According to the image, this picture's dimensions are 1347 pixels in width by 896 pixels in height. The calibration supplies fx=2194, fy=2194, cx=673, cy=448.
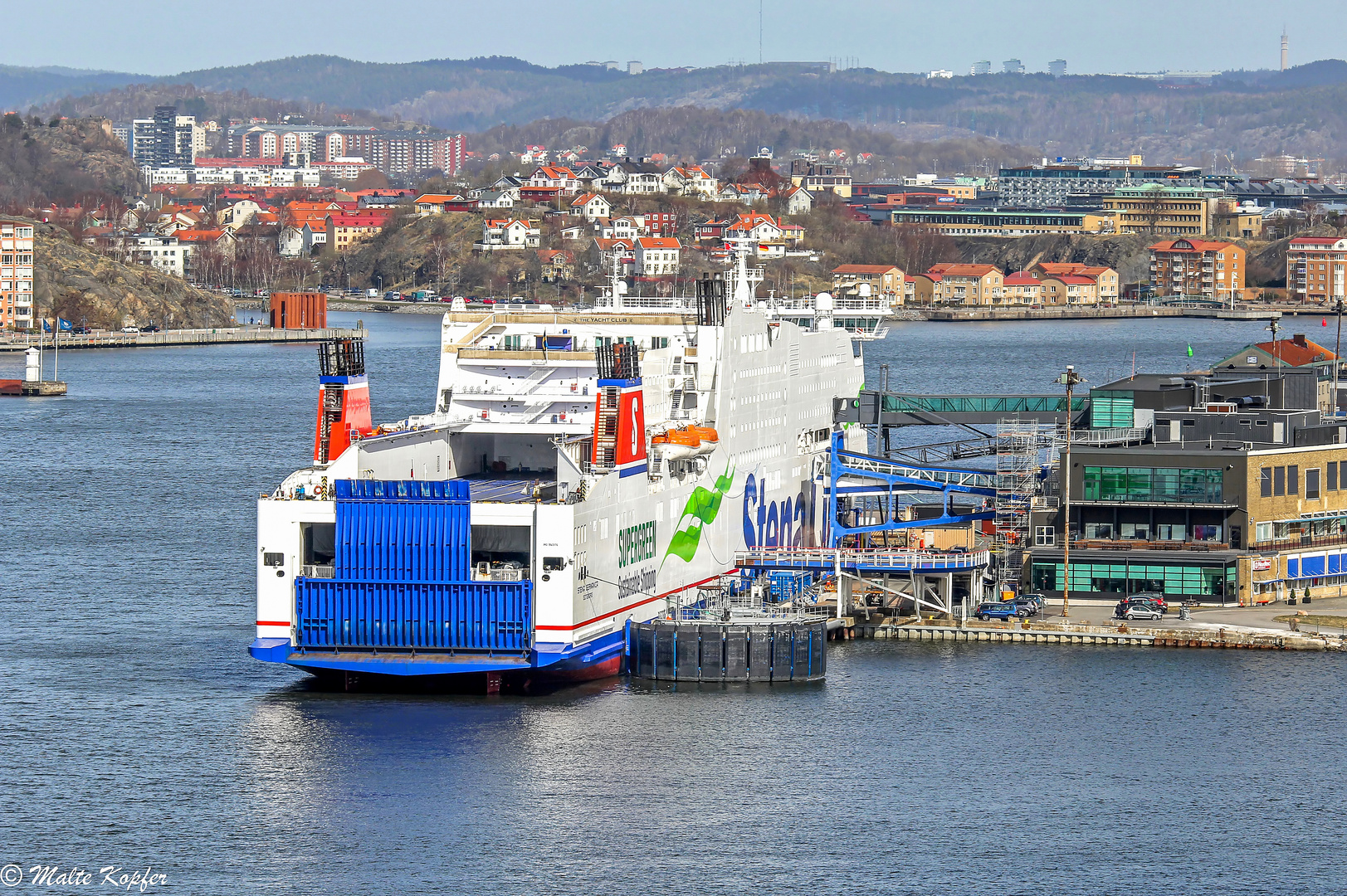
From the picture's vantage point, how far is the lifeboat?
3838cm

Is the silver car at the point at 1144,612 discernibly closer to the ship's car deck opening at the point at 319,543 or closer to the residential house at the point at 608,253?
the ship's car deck opening at the point at 319,543

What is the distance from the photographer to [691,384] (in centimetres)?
4047

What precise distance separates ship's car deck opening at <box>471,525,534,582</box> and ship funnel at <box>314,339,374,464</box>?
12.0ft

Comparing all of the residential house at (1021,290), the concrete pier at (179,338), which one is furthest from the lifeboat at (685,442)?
the residential house at (1021,290)

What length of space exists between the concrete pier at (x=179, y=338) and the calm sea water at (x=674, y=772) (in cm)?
9064

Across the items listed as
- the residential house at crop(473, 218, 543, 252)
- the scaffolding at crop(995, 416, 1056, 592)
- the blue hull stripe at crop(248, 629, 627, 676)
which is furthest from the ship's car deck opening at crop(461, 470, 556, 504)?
the residential house at crop(473, 218, 543, 252)

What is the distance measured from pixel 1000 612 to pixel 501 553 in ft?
35.0

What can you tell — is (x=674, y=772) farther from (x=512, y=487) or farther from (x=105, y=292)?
(x=105, y=292)

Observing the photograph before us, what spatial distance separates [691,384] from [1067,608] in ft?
26.9

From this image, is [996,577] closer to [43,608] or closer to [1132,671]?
[1132,671]

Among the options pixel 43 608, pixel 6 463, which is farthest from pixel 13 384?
pixel 43 608

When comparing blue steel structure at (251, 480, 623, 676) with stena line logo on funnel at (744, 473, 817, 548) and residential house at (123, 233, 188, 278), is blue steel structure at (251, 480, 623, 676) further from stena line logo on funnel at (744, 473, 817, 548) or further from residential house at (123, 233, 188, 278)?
residential house at (123, 233, 188, 278)

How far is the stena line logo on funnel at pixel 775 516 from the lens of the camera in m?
42.2

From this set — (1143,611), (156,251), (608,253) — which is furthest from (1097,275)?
(1143,611)
